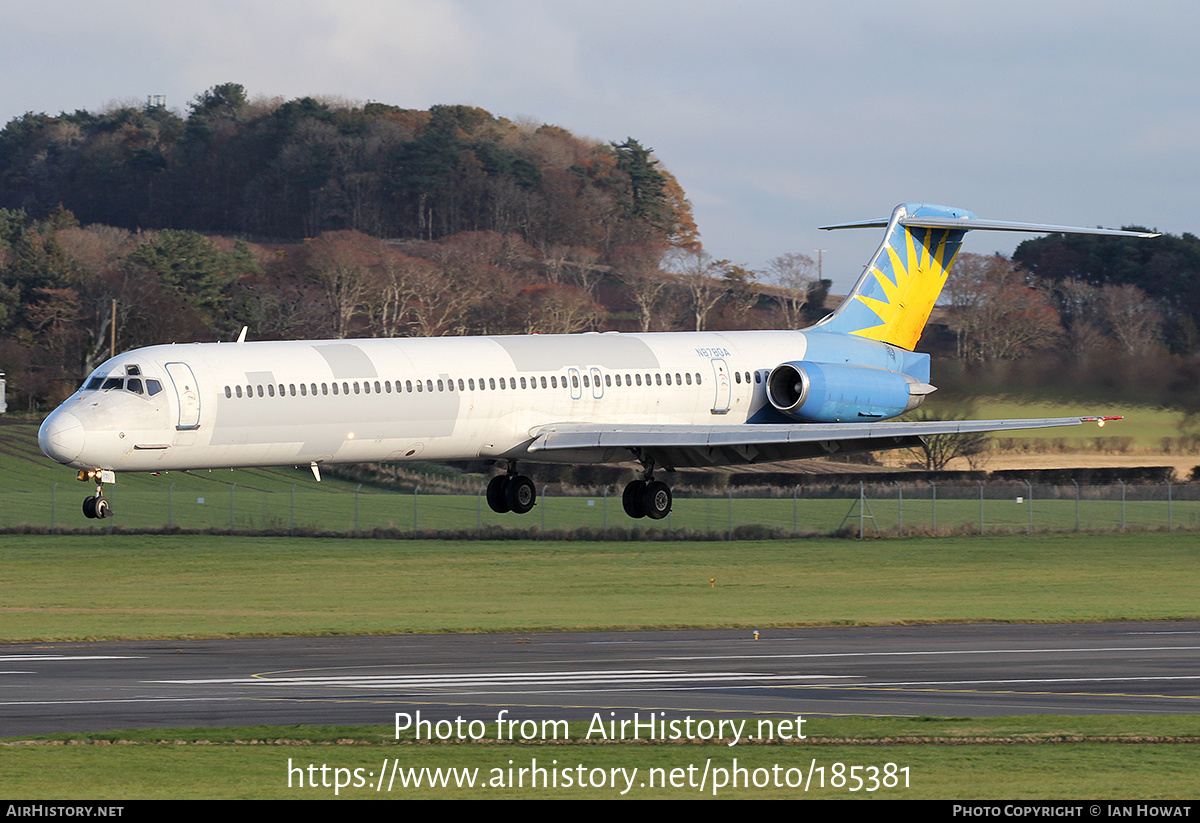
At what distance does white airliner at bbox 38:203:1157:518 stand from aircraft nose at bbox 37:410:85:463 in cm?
4

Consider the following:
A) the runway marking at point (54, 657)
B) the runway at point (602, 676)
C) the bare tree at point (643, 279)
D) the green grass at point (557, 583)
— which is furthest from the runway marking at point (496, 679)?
the bare tree at point (643, 279)

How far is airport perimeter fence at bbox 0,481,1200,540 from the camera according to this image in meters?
81.1

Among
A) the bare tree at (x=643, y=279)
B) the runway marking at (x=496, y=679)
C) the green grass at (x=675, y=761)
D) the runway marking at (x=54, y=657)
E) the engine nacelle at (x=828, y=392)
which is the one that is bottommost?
the runway marking at (x=54, y=657)

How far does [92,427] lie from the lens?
3878cm

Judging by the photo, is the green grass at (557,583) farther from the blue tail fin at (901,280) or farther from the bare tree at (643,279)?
the bare tree at (643,279)

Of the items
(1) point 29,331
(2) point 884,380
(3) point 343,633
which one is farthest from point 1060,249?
(3) point 343,633

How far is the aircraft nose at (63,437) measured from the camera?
127 ft

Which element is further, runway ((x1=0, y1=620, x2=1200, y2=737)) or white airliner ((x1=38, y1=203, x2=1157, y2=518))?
white airliner ((x1=38, y1=203, x2=1157, y2=518))

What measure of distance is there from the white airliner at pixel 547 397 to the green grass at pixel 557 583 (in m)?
6.06

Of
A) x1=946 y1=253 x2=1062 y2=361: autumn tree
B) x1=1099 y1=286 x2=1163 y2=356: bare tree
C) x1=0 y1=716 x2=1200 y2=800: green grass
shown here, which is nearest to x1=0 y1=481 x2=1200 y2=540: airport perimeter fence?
x1=1099 y1=286 x2=1163 y2=356: bare tree

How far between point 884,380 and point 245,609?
70.3ft

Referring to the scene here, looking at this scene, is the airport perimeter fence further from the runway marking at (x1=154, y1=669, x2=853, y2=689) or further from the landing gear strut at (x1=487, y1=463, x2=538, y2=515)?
the runway marking at (x1=154, y1=669, x2=853, y2=689)

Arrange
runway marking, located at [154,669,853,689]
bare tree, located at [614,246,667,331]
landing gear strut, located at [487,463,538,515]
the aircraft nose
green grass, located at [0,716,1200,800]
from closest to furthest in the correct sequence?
green grass, located at [0,716,1200,800], runway marking, located at [154,669,853,689], the aircraft nose, landing gear strut, located at [487,463,538,515], bare tree, located at [614,246,667,331]
